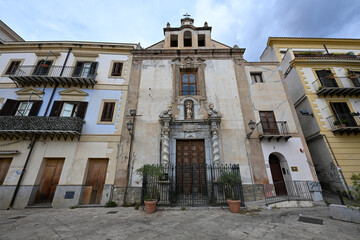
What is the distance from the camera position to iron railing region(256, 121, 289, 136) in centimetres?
940

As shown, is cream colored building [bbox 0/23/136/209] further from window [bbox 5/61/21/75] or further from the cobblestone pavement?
the cobblestone pavement

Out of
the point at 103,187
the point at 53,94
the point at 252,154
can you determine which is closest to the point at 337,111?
the point at 252,154

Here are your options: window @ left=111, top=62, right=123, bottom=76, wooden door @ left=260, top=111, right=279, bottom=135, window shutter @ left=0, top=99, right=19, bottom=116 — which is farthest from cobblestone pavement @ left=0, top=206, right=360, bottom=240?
window @ left=111, top=62, right=123, bottom=76

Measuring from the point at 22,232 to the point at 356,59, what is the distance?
23.8 m

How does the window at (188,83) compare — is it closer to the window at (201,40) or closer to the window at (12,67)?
the window at (201,40)

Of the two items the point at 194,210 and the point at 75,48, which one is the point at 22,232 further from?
the point at 75,48

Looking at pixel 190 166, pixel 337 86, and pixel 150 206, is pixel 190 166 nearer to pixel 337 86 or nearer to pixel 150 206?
pixel 150 206

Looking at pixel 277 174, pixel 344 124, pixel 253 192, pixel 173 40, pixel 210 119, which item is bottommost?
pixel 253 192

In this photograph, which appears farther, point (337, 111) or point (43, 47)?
point (43, 47)

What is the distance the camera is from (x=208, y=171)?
836cm

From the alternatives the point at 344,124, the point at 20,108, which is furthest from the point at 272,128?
the point at 20,108

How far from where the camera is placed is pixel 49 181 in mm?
8445

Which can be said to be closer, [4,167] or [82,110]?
[4,167]

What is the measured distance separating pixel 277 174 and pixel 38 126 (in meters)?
16.2
